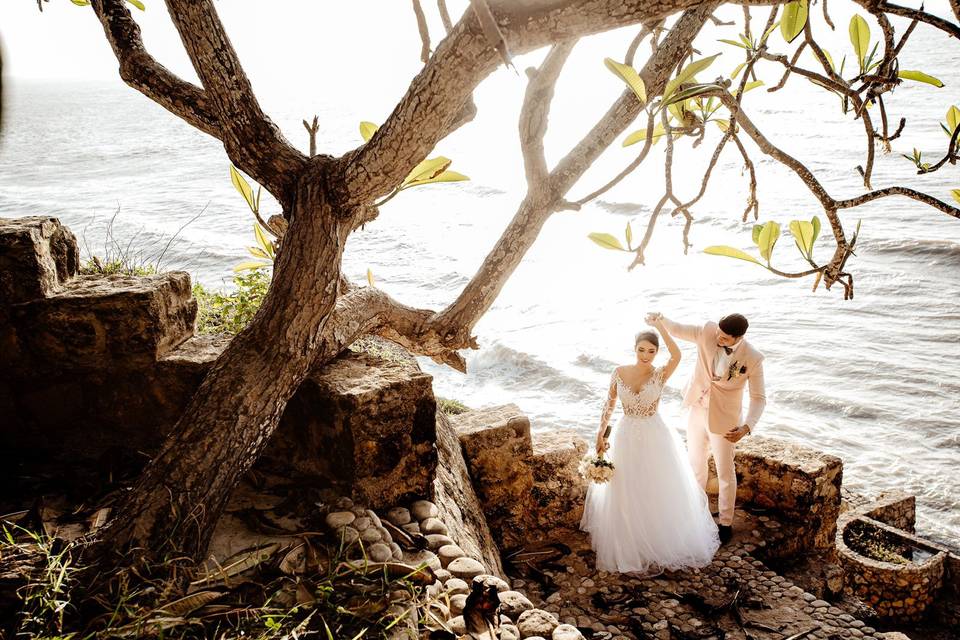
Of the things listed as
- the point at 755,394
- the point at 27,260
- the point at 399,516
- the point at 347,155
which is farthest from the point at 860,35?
the point at 27,260

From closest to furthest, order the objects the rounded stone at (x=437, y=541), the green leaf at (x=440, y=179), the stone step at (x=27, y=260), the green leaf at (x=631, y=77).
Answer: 1. the green leaf at (x=631, y=77)
2. the rounded stone at (x=437, y=541)
3. the stone step at (x=27, y=260)
4. the green leaf at (x=440, y=179)

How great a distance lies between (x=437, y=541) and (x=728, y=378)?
2.66 metres

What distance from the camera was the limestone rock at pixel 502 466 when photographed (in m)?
4.13

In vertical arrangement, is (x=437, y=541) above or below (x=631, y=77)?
below

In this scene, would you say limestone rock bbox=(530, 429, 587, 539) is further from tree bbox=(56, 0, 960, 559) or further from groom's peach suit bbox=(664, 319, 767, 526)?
tree bbox=(56, 0, 960, 559)

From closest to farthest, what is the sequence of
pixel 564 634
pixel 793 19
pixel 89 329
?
pixel 793 19, pixel 564 634, pixel 89 329

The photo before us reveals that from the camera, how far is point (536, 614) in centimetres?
238

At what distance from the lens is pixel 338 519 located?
252 cm

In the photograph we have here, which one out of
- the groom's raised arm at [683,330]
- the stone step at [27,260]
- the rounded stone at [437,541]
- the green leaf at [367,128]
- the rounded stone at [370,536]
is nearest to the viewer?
the rounded stone at [370,536]

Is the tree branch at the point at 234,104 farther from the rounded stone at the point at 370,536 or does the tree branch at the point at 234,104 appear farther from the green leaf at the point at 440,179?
the rounded stone at the point at 370,536

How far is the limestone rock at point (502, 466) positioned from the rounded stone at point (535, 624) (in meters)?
1.77

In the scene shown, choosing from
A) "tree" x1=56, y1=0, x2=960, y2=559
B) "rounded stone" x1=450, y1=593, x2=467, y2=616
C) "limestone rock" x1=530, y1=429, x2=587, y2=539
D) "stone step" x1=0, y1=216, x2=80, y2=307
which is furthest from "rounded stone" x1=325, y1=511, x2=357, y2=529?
"limestone rock" x1=530, y1=429, x2=587, y2=539

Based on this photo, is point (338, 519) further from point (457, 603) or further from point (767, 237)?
point (767, 237)

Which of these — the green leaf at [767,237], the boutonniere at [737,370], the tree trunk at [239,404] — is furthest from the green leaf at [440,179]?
the boutonniere at [737,370]
